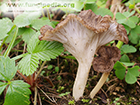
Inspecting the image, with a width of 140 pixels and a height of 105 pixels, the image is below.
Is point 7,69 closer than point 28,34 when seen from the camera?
Yes

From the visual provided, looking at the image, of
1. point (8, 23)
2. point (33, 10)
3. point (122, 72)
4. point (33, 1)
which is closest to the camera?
point (8, 23)

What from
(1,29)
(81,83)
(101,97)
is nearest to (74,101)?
(81,83)

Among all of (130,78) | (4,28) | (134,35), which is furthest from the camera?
(134,35)

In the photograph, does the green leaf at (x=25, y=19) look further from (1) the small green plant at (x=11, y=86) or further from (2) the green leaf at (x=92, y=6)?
(2) the green leaf at (x=92, y=6)

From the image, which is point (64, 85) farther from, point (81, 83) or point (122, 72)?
point (122, 72)

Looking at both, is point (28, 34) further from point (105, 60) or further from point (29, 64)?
point (105, 60)

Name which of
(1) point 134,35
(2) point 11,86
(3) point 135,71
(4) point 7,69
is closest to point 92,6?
(1) point 134,35

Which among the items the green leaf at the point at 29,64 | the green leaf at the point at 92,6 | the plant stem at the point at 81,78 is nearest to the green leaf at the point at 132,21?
the green leaf at the point at 92,6
